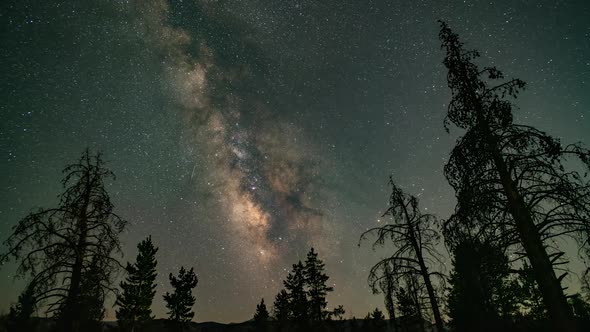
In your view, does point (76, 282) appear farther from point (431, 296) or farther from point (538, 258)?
point (538, 258)

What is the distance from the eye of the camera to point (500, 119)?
8.71 m

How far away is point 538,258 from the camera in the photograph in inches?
280

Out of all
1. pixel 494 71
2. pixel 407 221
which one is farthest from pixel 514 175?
pixel 407 221

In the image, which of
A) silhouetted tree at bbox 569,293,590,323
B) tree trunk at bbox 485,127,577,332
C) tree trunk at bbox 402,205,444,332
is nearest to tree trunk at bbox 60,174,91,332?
tree trunk at bbox 402,205,444,332

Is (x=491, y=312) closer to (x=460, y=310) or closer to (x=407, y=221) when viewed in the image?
A: (x=460, y=310)

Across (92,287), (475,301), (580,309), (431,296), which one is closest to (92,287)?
(92,287)

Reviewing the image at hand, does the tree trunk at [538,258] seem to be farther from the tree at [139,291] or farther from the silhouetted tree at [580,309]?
the tree at [139,291]

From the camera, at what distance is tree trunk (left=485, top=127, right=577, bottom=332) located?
6.76 meters

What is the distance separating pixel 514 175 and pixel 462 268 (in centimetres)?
2482

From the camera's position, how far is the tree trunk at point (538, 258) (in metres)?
6.76

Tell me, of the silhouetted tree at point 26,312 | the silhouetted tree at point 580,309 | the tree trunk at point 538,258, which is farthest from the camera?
the silhouetted tree at point 580,309

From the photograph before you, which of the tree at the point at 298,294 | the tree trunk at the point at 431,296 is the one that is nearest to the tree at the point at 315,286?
the tree at the point at 298,294

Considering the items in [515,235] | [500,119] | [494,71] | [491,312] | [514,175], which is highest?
[494,71]

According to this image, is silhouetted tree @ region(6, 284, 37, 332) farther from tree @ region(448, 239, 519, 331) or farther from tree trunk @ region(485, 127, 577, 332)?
tree @ region(448, 239, 519, 331)
